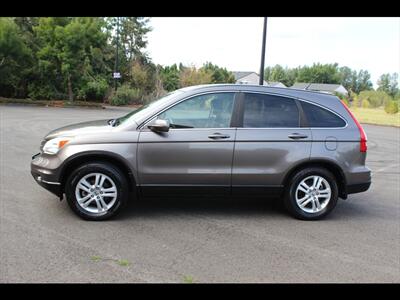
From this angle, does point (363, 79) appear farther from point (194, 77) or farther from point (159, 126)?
point (159, 126)

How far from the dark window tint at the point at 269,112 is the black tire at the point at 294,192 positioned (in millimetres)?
670

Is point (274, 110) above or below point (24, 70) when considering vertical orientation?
below

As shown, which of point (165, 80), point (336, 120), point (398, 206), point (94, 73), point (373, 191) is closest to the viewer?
point (336, 120)

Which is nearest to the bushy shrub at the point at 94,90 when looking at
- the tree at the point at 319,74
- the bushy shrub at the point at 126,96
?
the bushy shrub at the point at 126,96

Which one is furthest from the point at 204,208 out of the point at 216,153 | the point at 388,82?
the point at 388,82

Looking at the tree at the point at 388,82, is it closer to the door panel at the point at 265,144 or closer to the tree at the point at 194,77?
the tree at the point at 194,77

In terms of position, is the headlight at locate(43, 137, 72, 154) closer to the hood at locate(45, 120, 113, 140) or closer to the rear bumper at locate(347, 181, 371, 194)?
the hood at locate(45, 120, 113, 140)

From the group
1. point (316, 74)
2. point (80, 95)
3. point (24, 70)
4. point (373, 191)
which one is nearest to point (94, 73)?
point (80, 95)

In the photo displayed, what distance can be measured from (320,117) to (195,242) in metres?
2.46

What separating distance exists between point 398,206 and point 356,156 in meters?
1.50

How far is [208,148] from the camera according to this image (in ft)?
16.0

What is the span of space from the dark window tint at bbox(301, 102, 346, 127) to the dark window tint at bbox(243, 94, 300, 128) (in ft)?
0.52

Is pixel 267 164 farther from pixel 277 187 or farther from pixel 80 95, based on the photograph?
pixel 80 95

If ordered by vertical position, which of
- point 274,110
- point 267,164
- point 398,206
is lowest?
point 398,206
